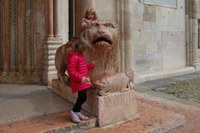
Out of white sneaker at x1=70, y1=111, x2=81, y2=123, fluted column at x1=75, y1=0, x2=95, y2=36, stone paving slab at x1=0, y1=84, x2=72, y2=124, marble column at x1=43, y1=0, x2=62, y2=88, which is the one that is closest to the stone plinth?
white sneaker at x1=70, y1=111, x2=81, y2=123

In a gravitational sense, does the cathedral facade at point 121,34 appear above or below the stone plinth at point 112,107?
above

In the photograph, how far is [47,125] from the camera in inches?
113

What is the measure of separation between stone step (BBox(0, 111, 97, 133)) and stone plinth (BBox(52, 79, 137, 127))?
11 centimetres

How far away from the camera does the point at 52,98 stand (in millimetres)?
4023

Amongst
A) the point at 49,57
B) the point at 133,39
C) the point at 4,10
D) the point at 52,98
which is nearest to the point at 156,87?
the point at 133,39

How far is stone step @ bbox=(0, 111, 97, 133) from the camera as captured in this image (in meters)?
2.75

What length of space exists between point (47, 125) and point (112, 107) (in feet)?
2.52

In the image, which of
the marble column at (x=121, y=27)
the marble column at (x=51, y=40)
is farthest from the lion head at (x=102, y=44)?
the marble column at (x=121, y=27)

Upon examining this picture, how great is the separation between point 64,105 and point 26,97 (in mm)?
836

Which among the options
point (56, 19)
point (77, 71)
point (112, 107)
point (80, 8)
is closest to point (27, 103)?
point (77, 71)

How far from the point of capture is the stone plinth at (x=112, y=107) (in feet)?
10.1

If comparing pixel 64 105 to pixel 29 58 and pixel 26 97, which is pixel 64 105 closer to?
pixel 26 97

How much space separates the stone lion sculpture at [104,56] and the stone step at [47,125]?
421 millimetres

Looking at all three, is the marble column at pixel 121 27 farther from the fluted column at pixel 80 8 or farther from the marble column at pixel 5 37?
the marble column at pixel 5 37
